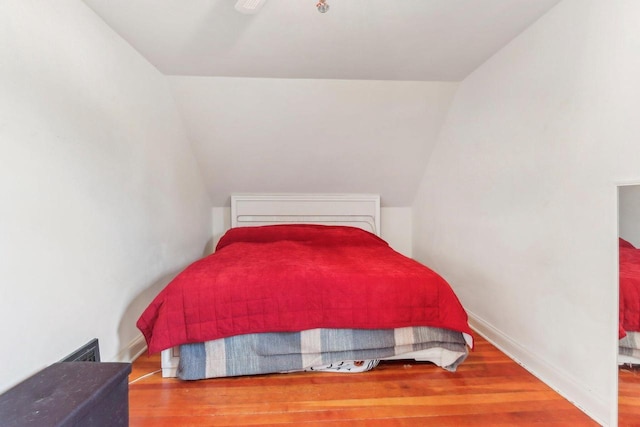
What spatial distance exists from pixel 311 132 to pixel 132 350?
7.01 ft

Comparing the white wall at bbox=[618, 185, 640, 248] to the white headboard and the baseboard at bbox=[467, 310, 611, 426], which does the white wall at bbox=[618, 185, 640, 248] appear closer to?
the baseboard at bbox=[467, 310, 611, 426]

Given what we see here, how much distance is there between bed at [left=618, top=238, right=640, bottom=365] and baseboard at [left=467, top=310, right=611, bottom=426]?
0.24 meters

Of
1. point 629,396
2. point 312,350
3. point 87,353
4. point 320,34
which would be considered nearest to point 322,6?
point 320,34

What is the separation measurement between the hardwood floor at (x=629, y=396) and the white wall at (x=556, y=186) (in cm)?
3

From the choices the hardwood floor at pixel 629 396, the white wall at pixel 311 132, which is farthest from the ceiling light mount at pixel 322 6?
the hardwood floor at pixel 629 396

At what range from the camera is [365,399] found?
4.62 feet

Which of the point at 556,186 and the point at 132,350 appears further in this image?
the point at 132,350

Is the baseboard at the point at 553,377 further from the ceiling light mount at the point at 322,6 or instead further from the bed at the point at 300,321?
the ceiling light mount at the point at 322,6

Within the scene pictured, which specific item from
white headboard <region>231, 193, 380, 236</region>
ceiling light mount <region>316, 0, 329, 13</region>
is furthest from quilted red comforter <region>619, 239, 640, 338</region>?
white headboard <region>231, 193, 380, 236</region>

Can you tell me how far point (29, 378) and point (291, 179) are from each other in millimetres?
2439

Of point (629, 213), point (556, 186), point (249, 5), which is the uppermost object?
point (249, 5)

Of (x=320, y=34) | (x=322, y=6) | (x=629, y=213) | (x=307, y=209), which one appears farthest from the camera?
(x=307, y=209)

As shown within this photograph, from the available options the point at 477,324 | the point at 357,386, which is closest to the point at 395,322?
the point at 357,386

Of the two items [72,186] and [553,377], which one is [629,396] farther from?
[72,186]
